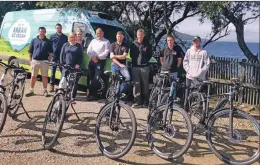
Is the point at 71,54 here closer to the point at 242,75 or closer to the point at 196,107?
the point at 196,107

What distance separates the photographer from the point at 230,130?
4.62 metres

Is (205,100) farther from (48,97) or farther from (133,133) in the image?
(48,97)

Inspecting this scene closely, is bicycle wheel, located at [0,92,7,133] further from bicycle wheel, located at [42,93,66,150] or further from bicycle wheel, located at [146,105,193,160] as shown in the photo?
bicycle wheel, located at [146,105,193,160]

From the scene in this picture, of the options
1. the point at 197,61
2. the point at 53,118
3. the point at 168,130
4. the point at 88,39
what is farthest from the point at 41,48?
the point at 168,130

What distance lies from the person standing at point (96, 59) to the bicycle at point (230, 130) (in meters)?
3.52

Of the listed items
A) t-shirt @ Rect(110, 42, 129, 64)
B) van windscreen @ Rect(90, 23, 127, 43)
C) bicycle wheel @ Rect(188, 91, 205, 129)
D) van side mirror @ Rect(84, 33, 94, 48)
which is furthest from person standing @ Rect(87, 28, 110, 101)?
bicycle wheel @ Rect(188, 91, 205, 129)

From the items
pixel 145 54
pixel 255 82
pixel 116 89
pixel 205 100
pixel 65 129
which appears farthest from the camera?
pixel 255 82

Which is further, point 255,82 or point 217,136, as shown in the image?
point 255,82

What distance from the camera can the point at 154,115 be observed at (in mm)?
4953

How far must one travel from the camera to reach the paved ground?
4.55 metres

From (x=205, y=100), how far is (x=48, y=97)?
14.8 ft

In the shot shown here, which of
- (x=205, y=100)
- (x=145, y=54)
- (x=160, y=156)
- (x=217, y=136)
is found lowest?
(x=160, y=156)

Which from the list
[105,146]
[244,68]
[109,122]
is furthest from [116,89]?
[244,68]

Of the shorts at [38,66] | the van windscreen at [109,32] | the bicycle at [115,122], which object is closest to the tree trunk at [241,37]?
the van windscreen at [109,32]
